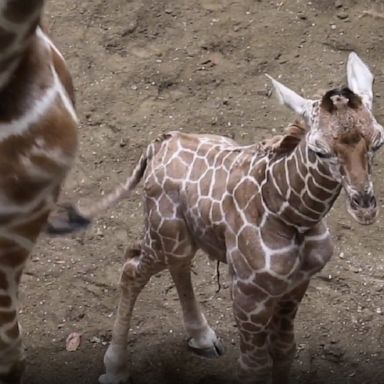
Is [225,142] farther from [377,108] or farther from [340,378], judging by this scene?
[377,108]

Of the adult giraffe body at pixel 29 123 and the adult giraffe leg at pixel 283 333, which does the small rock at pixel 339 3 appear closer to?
the adult giraffe leg at pixel 283 333

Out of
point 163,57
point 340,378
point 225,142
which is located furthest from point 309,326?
point 163,57

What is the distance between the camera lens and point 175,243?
314 cm

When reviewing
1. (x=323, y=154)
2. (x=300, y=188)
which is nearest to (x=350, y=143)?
(x=323, y=154)

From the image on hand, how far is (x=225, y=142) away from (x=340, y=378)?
94 cm

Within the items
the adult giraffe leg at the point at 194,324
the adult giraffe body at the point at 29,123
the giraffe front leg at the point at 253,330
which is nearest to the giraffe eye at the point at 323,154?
the giraffe front leg at the point at 253,330

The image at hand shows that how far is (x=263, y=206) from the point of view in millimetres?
2885

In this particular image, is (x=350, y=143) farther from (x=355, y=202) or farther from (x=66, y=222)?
(x=66, y=222)

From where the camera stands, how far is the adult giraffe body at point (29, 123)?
6.98ft

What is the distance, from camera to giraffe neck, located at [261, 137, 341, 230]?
108 inches

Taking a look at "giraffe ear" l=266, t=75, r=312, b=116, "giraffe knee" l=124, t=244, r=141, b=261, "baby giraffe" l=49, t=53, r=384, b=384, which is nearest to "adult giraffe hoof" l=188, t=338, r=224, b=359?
"baby giraffe" l=49, t=53, r=384, b=384

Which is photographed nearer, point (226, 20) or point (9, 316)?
point (9, 316)

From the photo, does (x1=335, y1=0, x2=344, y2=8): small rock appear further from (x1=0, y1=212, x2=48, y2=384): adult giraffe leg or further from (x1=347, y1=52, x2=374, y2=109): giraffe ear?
(x1=0, y1=212, x2=48, y2=384): adult giraffe leg

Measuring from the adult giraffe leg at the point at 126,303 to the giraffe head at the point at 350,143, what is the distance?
776mm
